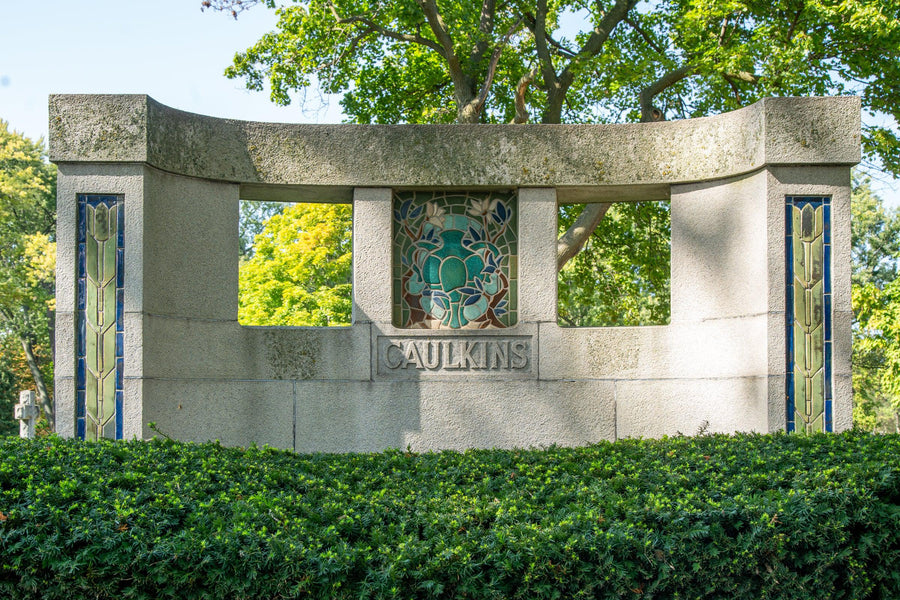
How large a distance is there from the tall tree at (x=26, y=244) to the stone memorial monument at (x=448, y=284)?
69.3 ft

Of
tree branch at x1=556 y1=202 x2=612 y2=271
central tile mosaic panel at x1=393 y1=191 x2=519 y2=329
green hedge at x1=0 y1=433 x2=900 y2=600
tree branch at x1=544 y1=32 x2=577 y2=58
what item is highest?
tree branch at x1=544 y1=32 x2=577 y2=58

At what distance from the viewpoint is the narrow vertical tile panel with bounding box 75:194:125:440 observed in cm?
721

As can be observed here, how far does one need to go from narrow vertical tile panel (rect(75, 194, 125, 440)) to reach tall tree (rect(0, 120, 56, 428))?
21075 millimetres

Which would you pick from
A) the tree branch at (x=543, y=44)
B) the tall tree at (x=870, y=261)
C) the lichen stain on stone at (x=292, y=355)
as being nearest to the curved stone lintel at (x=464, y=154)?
the lichen stain on stone at (x=292, y=355)

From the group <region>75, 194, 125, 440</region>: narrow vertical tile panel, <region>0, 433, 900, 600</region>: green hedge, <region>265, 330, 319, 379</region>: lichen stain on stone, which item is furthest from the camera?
<region>265, 330, 319, 379</region>: lichen stain on stone

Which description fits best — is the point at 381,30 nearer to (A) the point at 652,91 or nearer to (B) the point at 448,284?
(A) the point at 652,91

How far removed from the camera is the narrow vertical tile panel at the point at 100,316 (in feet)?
23.7

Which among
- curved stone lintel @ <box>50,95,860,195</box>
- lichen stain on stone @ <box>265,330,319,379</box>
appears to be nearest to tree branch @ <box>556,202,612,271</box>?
curved stone lintel @ <box>50,95,860,195</box>

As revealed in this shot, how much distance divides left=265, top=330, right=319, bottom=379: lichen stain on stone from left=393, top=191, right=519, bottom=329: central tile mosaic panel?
916 mm

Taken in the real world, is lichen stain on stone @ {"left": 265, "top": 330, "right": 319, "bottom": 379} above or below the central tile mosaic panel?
below

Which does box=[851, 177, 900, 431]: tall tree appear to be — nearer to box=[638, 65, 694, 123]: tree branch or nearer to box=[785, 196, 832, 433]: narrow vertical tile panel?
box=[638, 65, 694, 123]: tree branch

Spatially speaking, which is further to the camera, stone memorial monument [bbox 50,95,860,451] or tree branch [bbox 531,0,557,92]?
tree branch [bbox 531,0,557,92]

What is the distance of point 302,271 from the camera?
25.0 m

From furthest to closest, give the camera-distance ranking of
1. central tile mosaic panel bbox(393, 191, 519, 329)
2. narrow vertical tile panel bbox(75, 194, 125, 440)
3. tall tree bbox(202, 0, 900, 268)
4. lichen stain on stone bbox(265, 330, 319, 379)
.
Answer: tall tree bbox(202, 0, 900, 268), central tile mosaic panel bbox(393, 191, 519, 329), lichen stain on stone bbox(265, 330, 319, 379), narrow vertical tile panel bbox(75, 194, 125, 440)
